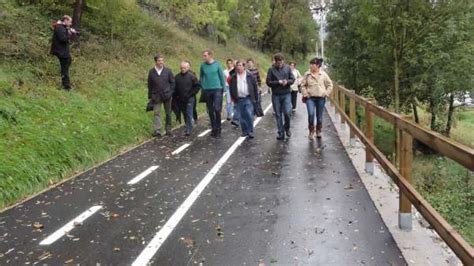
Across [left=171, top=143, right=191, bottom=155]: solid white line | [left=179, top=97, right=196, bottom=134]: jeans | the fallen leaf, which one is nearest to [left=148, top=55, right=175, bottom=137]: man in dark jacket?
[left=179, top=97, right=196, bottom=134]: jeans

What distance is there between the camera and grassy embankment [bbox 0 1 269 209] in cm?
896

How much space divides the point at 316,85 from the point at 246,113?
1850 mm

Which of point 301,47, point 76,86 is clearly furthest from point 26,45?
point 301,47

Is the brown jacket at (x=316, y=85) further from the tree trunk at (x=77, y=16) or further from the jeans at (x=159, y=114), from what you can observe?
the tree trunk at (x=77, y=16)

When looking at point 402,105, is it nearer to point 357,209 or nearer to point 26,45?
point 26,45

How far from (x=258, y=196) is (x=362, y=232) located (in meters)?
1.97

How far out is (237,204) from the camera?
7.05m

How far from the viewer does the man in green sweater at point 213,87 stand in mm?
13266

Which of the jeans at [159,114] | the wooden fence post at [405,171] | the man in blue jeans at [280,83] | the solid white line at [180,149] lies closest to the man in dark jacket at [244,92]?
the man in blue jeans at [280,83]

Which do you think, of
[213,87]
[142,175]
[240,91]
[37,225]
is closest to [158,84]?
[213,87]

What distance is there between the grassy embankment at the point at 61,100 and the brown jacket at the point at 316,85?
4157 mm

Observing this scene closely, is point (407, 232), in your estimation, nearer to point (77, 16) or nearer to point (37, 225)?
point (37, 225)

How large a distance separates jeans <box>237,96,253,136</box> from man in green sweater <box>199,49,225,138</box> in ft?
1.79

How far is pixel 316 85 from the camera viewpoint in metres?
12.1
